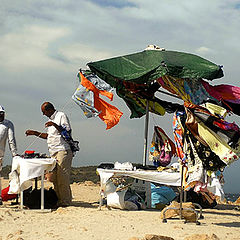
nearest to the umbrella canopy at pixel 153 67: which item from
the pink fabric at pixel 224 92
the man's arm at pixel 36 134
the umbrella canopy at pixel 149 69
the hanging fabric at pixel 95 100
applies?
the umbrella canopy at pixel 149 69

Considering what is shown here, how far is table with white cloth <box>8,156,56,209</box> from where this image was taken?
25.1ft

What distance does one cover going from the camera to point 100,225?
605 cm

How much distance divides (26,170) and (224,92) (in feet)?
12.2

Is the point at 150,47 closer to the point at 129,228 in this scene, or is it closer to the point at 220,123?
the point at 220,123

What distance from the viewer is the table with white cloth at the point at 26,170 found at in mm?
7645

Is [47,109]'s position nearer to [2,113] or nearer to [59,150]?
[59,150]

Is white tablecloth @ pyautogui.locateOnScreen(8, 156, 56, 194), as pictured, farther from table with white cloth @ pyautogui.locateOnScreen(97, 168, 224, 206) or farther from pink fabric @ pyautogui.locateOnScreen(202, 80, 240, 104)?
pink fabric @ pyautogui.locateOnScreen(202, 80, 240, 104)

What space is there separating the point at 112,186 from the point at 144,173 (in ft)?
2.35

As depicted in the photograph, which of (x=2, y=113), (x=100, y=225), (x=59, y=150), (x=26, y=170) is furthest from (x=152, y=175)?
(x=2, y=113)

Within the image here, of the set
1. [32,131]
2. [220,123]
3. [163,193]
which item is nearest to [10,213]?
[32,131]

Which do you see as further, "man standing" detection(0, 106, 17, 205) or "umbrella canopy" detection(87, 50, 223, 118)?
"man standing" detection(0, 106, 17, 205)

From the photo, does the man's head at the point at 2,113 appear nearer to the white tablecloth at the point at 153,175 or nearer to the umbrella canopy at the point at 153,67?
the umbrella canopy at the point at 153,67

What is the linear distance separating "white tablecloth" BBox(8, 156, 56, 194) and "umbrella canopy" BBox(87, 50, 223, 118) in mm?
1799

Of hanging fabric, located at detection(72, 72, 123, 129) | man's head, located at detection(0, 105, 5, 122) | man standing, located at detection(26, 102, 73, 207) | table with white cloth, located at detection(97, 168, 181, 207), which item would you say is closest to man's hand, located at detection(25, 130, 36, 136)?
man standing, located at detection(26, 102, 73, 207)
